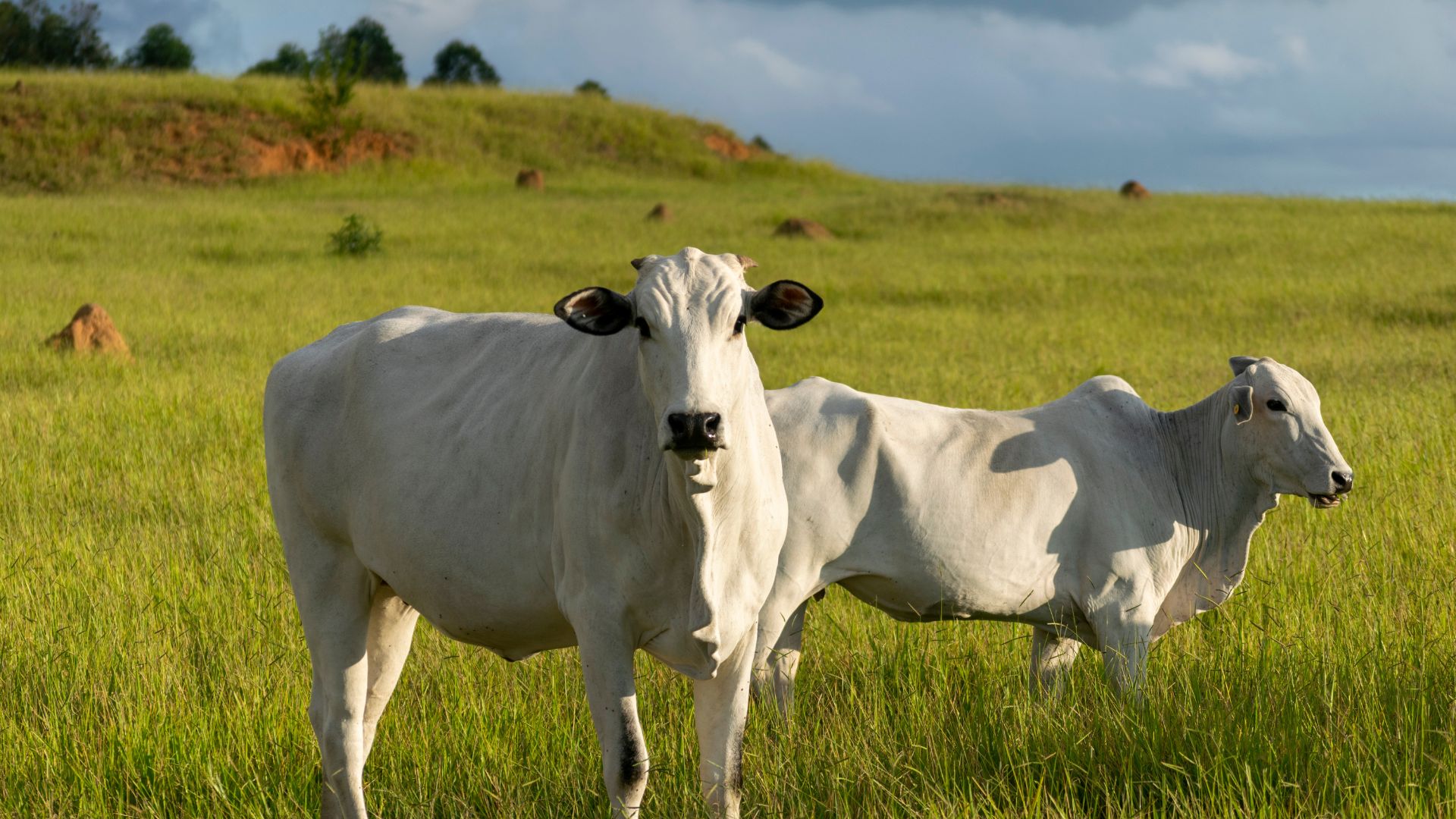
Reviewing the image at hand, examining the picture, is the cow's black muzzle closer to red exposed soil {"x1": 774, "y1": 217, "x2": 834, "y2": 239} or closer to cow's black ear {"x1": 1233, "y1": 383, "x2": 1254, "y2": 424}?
cow's black ear {"x1": 1233, "y1": 383, "x2": 1254, "y2": 424}

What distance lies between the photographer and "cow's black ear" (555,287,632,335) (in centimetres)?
348

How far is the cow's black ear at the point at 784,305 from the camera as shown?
11.7 ft

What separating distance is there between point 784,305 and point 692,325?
1.26ft

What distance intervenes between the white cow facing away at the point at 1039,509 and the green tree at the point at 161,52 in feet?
241

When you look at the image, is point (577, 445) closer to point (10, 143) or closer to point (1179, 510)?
point (1179, 510)

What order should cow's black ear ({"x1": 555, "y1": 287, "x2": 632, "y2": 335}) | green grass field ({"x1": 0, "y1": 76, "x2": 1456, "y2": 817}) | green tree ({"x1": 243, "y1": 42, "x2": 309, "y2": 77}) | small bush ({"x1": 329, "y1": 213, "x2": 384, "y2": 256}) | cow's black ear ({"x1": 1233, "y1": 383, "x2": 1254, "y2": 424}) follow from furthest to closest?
green tree ({"x1": 243, "y1": 42, "x2": 309, "y2": 77}) < small bush ({"x1": 329, "y1": 213, "x2": 384, "y2": 256}) < cow's black ear ({"x1": 1233, "y1": 383, "x2": 1254, "y2": 424}) < green grass field ({"x1": 0, "y1": 76, "x2": 1456, "y2": 817}) < cow's black ear ({"x1": 555, "y1": 287, "x2": 632, "y2": 335})

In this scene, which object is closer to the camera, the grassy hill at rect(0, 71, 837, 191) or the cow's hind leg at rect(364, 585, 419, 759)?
the cow's hind leg at rect(364, 585, 419, 759)

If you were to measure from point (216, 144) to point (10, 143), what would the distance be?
5430mm

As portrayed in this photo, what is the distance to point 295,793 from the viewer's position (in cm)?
465

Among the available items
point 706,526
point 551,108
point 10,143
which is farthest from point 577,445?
point 551,108

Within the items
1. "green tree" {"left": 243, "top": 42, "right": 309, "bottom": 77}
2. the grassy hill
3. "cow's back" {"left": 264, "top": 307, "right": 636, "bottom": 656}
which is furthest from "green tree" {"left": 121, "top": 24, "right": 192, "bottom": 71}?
"cow's back" {"left": 264, "top": 307, "right": 636, "bottom": 656}

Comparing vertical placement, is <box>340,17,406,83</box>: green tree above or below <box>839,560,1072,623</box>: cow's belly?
above

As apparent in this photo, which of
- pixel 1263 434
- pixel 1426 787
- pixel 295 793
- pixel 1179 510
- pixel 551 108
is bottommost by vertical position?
pixel 295 793

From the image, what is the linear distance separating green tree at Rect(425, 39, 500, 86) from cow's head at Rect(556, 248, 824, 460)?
252ft
